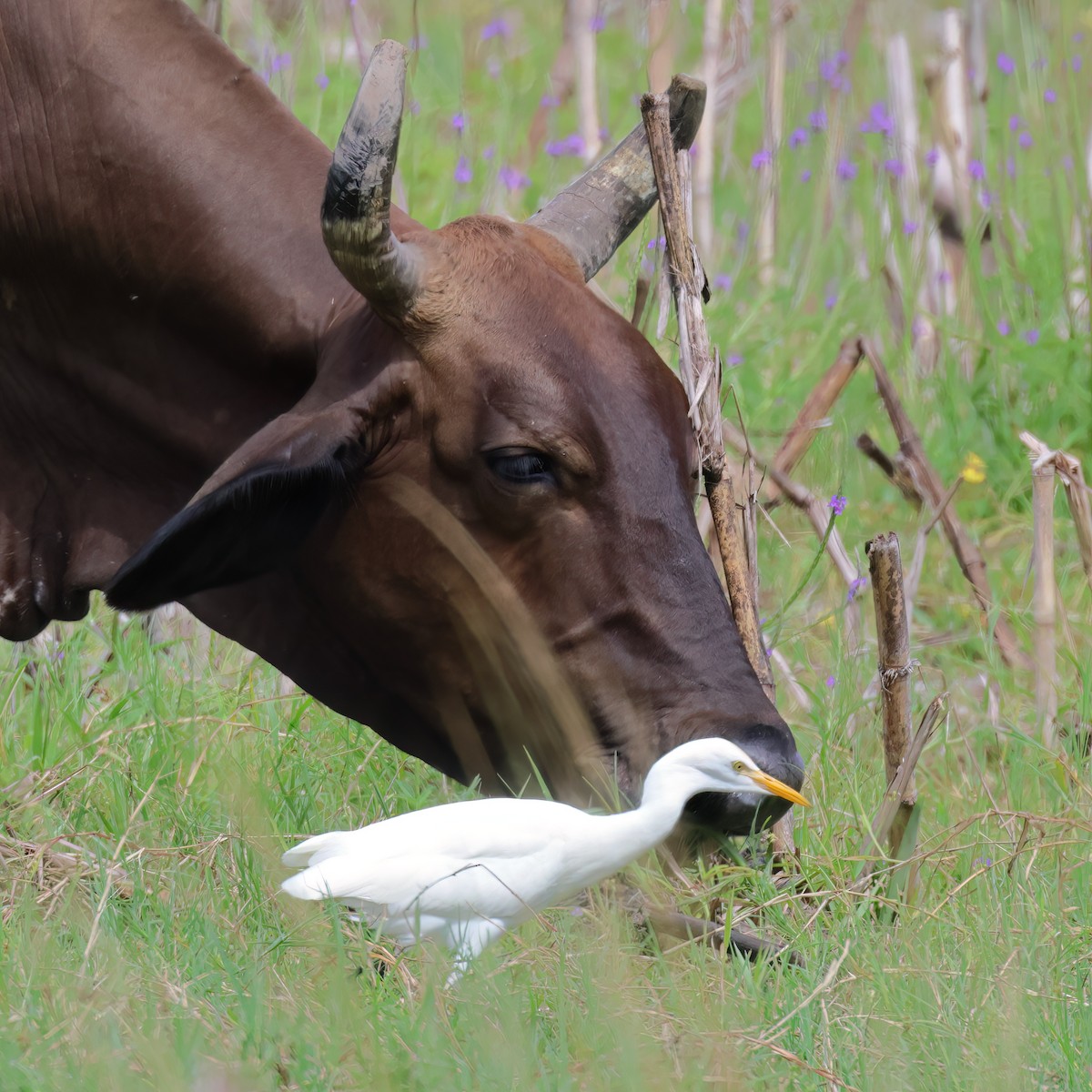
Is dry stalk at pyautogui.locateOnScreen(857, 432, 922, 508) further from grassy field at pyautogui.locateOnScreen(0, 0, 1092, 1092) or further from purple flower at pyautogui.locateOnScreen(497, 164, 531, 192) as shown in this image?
purple flower at pyautogui.locateOnScreen(497, 164, 531, 192)

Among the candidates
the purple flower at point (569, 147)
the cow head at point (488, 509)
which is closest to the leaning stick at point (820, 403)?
the cow head at point (488, 509)

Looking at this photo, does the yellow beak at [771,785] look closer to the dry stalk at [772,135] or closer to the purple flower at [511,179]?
the dry stalk at [772,135]

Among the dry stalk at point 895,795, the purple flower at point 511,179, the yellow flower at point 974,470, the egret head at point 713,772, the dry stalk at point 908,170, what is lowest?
the dry stalk at point 895,795

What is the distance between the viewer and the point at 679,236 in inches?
136

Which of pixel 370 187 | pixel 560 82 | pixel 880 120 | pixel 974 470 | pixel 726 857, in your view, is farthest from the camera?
pixel 560 82

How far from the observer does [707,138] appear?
21.2 ft

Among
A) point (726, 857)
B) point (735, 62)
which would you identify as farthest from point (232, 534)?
point (735, 62)

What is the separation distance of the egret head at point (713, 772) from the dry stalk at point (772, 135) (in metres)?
3.91

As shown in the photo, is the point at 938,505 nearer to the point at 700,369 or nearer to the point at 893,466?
the point at 893,466

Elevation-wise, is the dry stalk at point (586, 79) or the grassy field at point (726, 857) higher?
the dry stalk at point (586, 79)

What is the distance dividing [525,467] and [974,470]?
3182 mm

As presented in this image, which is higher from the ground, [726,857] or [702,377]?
[702,377]

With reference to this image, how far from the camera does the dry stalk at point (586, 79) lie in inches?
273

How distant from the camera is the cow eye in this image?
3008 millimetres
